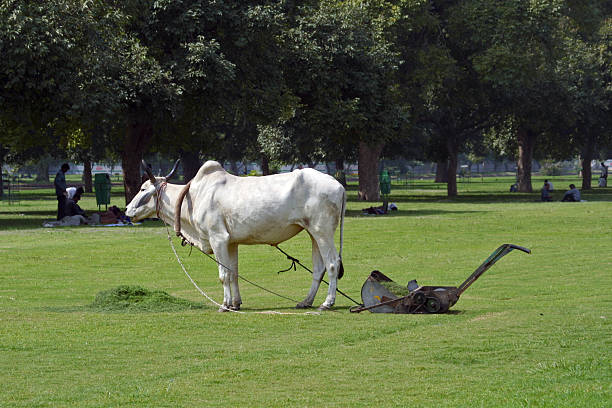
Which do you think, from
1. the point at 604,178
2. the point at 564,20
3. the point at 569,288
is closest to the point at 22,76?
the point at 569,288

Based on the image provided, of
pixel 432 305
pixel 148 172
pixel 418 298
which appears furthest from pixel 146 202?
pixel 432 305

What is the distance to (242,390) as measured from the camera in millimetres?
10469

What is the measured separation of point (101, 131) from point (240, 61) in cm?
1587

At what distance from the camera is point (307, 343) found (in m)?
13.3

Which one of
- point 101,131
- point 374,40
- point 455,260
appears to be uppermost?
point 374,40

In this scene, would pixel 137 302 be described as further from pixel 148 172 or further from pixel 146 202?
pixel 148 172

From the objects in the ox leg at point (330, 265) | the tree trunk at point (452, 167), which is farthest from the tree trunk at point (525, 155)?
the ox leg at point (330, 265)

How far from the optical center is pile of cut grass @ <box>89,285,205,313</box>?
17156mm

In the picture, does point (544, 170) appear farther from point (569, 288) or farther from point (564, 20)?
point (569, 288)

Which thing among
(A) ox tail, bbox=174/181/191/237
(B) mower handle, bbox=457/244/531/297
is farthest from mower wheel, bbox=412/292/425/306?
(A) ox tail, bbox=174/181/191/237

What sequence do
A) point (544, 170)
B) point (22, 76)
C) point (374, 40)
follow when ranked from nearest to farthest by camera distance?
1. point (22, 76)
2. point (374, 40)
3. point (544, 170)

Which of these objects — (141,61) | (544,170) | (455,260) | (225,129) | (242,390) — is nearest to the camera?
(242,390)

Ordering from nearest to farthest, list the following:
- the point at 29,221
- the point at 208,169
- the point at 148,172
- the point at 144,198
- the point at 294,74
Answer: the point at 148,172 → the point at 208,169 → the point at 144,198 → the point at 29,221 → the point at 294,74

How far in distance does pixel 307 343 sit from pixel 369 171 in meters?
53.6
